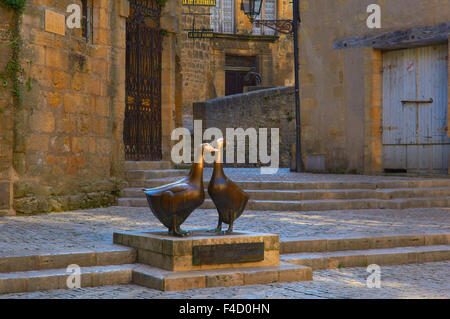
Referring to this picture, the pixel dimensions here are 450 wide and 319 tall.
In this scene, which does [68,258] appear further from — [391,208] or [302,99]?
[302,99]

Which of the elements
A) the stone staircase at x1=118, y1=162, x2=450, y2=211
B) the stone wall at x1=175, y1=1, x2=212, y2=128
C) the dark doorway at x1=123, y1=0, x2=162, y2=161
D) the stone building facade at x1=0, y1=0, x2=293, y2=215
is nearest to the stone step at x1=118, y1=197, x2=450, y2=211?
the stone staircase at x1=118, y1=162, x2=450, y2=211

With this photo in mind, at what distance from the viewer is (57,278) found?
481 cm

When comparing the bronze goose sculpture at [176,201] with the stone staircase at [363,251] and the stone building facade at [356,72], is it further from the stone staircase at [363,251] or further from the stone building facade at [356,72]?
the stone building facade at [356,72]

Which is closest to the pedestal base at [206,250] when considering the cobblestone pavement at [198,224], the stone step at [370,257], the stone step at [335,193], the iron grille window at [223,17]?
the stone step at [370,257]

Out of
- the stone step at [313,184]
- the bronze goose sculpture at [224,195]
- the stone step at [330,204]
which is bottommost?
the stone step at [330,204]

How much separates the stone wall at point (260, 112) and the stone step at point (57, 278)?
1470 cm

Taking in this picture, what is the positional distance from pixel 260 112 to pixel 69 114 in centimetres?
1117

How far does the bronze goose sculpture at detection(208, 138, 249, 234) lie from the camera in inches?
207

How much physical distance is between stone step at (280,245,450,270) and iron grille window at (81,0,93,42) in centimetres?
559

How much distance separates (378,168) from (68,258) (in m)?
9.21

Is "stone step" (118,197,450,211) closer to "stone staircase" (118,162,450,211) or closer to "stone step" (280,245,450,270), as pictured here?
"stone staircase" (118,162,450,211)

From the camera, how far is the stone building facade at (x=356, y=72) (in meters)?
12.4

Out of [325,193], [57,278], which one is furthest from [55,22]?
[57,278]
